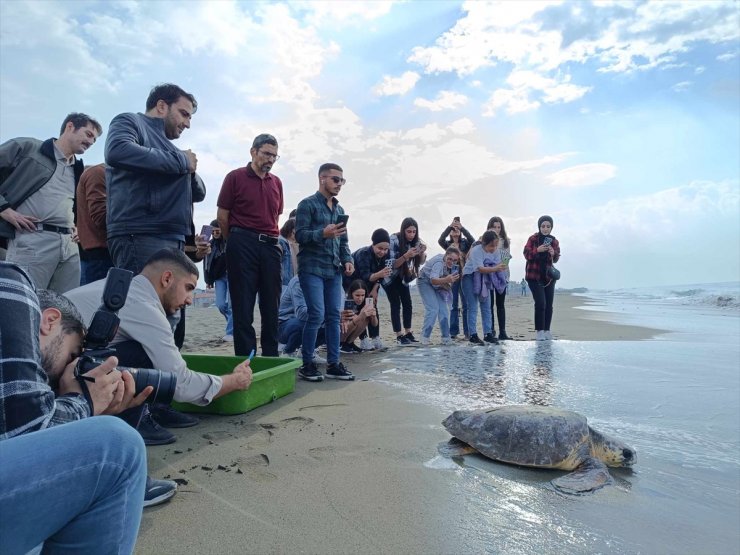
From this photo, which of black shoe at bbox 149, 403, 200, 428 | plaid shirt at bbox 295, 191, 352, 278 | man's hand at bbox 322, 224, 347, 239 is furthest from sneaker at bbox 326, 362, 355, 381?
black shoe at bbox 149, 403, 200, 428

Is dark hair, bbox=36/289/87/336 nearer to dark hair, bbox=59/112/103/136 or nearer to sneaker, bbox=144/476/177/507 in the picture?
sneaker, bbox=144/476/177/507

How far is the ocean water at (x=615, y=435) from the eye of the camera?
Answer: 1877mm

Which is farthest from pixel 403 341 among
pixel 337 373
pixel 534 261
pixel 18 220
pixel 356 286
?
pixel 18 220

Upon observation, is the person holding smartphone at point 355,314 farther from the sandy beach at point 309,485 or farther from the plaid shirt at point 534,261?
the plaid shirt at point 534,261

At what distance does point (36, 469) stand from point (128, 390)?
0.60 metres

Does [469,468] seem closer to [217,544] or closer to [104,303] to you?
[217,544]

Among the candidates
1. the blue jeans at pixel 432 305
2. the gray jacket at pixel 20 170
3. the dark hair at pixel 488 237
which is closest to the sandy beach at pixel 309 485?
the gray jacket at pixel 20 170

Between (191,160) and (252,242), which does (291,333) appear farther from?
(191,160)

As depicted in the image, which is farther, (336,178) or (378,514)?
(336,178)

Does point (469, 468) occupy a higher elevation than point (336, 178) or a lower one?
lower

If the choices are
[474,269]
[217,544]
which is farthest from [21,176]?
[474,269]

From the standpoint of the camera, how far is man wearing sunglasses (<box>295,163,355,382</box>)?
177 inches

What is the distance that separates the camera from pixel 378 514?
194 centimetres

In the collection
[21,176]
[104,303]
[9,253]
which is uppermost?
→ [21,176]
